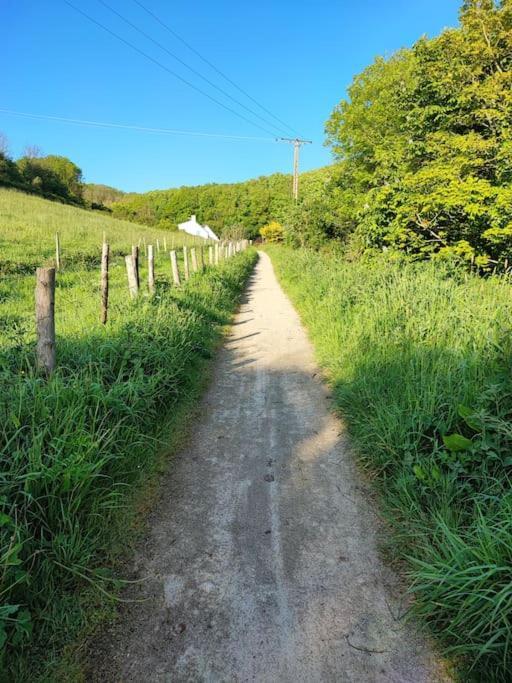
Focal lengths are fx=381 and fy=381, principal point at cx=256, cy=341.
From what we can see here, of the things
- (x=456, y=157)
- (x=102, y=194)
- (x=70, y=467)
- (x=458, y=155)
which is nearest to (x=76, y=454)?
(x=70, y=467)

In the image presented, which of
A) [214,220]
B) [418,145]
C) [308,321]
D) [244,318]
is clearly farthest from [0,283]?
[214,220]

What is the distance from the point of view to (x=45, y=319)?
349cm

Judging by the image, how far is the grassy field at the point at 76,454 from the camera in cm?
198

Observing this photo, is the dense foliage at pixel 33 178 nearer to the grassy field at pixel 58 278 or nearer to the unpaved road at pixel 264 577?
the grassy field at pixel 58 278

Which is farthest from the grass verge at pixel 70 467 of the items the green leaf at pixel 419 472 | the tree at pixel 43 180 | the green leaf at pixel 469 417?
the tree at pixel 43 180

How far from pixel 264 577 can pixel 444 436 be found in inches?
67.2

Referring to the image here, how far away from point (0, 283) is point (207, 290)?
18.2ft

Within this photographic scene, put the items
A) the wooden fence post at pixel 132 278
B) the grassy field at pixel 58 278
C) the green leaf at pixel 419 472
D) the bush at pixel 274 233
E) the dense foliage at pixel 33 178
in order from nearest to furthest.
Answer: the green leaf at pixel 419 472 → the grassy field at pixel 58 278 → the wooden fence post at pixel 132 278 → the dense foliage at pixel 33 178 → the bush at pixel 274 233

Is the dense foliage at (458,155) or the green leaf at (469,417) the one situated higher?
the dense foliage at (458,155)

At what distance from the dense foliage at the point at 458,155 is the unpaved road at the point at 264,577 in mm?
7501

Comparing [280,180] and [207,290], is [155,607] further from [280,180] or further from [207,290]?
[280,180]

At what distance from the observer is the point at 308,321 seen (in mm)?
8836

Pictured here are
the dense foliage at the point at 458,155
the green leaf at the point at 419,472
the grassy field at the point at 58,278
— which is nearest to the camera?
the green leaf at the point at 419,472

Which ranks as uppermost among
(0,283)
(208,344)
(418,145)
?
(418,145)
